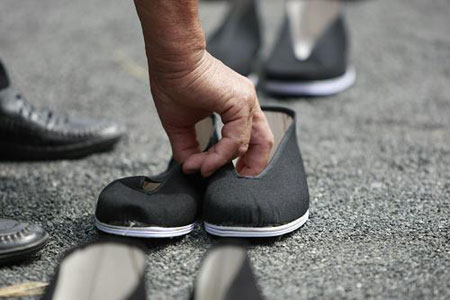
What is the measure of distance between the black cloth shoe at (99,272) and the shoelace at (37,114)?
2.26ft

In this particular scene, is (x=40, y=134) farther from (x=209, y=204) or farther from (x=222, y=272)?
(x=222, y=272)

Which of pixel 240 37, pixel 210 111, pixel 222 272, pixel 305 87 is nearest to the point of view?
pixel 222 272

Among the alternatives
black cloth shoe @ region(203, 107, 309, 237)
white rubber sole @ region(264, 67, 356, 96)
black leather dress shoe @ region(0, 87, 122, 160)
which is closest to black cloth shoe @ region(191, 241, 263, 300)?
black cloth shoe @ region(203, 107, 309, 237)

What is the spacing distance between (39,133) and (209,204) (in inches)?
23.3

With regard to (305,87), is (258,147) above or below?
above

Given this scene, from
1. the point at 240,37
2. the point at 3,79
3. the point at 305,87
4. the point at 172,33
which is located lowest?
the point at 305,87

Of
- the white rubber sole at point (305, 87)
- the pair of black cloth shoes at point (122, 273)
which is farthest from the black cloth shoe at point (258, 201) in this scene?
the white rubber sole at point (305, 87)

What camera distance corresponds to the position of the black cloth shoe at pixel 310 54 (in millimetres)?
2000

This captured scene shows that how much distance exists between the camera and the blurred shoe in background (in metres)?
1.58

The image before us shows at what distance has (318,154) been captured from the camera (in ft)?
5.35

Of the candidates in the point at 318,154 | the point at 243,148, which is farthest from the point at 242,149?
the point at 318,154

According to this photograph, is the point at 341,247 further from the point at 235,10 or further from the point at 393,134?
the point at 235,10

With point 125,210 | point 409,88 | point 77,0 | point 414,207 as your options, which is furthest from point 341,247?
point 77,0

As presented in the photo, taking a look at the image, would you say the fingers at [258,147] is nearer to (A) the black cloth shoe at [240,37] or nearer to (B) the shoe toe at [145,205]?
(B) the shoe toe at [145,205]
